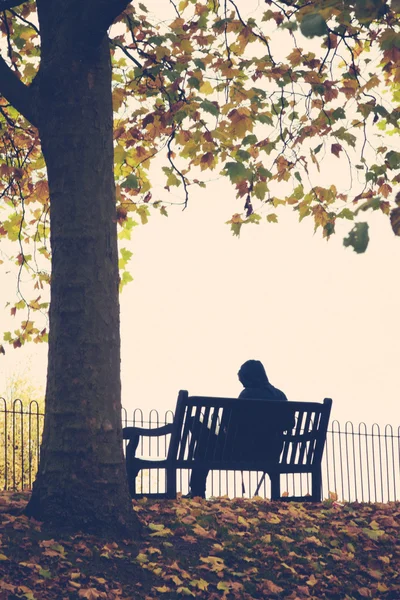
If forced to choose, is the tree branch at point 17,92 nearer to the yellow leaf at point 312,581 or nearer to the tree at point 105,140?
the tree at point 105,140

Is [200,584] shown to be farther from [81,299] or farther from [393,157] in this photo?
[393,157]

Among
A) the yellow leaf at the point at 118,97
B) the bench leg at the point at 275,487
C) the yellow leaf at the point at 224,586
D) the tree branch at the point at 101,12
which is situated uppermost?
the yellow leaf at the point at 118,97

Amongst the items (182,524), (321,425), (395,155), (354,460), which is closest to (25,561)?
(182,524)

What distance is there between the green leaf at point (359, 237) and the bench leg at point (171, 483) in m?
5.33

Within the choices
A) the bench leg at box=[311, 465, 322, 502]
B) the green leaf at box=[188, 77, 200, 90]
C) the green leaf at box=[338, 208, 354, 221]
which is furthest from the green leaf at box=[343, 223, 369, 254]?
the green leaf at box=[338, 208, 354, 221]

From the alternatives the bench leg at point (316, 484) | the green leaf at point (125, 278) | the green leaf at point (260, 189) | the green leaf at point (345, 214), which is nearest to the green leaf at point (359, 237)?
the green leaf at point (260, 189)

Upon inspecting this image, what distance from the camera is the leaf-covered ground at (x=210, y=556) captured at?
6195 millimetres

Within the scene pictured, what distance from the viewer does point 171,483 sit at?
8836mm

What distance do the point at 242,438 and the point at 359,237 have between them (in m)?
5.67

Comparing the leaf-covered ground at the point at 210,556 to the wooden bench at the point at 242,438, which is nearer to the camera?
the leaf-covered ground at the point at 210,556

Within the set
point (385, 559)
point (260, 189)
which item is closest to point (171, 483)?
point (385, 559)

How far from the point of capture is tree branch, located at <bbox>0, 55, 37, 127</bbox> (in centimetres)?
802

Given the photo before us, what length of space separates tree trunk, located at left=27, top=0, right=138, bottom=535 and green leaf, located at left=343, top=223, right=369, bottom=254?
3.64 meters

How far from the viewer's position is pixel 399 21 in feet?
25.2
